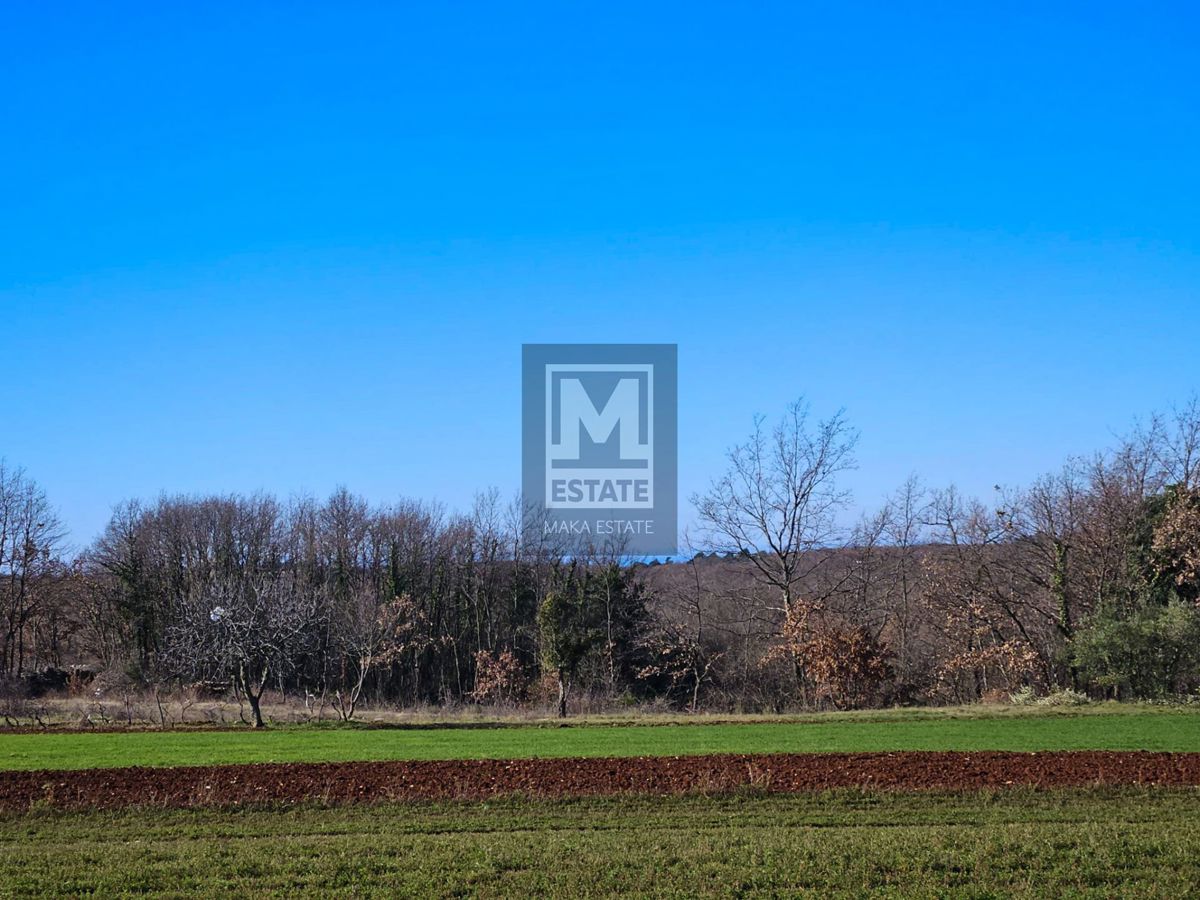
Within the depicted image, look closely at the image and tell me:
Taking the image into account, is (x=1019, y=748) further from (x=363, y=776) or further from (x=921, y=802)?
(x=363, y=776)

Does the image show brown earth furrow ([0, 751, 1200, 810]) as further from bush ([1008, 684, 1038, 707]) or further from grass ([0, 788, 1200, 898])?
bush ([1008, 684, 1038, 707])

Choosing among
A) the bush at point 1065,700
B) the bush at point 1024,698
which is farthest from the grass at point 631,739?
the bush at point 1024,698

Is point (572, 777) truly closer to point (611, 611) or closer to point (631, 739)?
point (631, 739)

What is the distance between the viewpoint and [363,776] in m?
15.8

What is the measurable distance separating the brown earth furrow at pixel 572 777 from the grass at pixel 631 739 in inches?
101

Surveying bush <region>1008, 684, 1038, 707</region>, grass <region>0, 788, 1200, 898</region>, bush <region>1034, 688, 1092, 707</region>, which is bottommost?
bush <region>1008, 684, 1038, 707</region>

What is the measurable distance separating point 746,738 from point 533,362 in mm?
18347

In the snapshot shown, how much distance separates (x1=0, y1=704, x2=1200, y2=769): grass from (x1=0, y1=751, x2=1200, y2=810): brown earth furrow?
8.44 ft

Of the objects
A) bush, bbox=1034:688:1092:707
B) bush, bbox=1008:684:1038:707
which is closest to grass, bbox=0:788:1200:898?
bush, bbox=1034:688:1092:707

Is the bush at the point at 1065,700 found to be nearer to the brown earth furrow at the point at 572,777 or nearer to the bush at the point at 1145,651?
the bush at the point at 1145,651

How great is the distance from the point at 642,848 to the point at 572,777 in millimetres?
5516

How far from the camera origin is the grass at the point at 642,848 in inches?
337

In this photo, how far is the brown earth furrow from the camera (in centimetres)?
1403

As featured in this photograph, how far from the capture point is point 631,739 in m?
23.2
